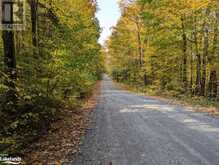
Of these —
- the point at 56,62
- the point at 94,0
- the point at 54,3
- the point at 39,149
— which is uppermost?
the point at 94,0

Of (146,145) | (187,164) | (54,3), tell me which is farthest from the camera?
(54,3)

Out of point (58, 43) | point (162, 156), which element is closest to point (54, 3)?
point (58, 43)

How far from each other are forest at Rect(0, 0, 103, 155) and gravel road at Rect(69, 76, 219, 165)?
5.61ft

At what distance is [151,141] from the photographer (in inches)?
302

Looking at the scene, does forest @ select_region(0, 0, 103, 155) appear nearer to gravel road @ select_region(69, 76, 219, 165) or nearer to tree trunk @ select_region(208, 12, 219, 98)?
gravel road @ select_region(69, 76, 219, 165)

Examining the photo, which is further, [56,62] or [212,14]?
[212,14]

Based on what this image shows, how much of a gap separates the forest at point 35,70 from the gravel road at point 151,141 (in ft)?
5.61

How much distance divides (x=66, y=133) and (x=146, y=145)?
10.3 feet

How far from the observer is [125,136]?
8383 millimetres

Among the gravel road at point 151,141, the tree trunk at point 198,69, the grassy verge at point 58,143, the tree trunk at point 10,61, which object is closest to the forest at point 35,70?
the tree trunk at point 10,61

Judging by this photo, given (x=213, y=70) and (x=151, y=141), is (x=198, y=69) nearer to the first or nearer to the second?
(x=213, y=70)

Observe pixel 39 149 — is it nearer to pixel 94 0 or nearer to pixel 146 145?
pixel 146 145

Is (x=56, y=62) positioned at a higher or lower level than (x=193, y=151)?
higher

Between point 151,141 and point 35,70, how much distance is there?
4.48 metres
